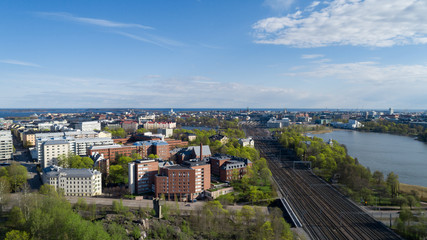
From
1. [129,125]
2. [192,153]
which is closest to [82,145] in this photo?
[192,153]

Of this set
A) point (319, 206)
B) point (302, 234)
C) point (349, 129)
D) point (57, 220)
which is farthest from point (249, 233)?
point (349, 129)

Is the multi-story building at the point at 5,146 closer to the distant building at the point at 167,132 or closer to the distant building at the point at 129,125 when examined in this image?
the distant building at the point at 167,132

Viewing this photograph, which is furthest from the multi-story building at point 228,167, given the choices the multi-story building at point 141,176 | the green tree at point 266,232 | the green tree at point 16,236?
the green tree at point 16,236

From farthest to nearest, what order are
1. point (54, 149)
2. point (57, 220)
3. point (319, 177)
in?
point (54, 149) < point (319, 177) < point (57, 220)

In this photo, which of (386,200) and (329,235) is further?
(386,200)

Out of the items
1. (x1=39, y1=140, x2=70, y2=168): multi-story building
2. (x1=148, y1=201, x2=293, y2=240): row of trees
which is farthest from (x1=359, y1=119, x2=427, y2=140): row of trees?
(x1=39, y1=140, x2=70, y2=168): multi-story building

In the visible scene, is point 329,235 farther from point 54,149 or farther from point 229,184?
point 54,149

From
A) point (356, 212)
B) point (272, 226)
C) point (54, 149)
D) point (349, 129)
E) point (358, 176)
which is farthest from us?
point (349, 129)
